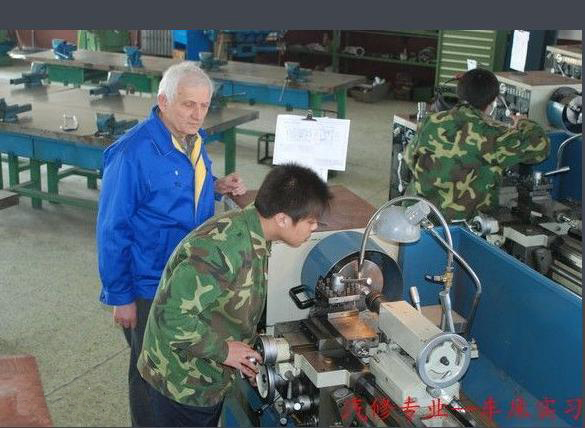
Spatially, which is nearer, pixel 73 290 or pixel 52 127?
pixel 73 290

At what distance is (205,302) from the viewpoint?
161 cm

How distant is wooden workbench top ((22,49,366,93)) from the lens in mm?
5020

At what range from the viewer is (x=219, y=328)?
1.72 meters

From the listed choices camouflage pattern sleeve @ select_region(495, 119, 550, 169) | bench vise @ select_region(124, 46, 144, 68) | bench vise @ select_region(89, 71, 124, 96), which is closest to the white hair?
camouflage pattern sleeve @ select_region(495, 119, 550, 169)

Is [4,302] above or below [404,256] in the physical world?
below

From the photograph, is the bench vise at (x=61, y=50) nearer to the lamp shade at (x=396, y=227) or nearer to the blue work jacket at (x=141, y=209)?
the blue work jacket at (x=141, y=209)

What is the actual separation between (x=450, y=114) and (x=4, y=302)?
200cm

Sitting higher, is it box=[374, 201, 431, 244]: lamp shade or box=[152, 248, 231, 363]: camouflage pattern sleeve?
box=[374, 201, 431, 244]: lamp shade

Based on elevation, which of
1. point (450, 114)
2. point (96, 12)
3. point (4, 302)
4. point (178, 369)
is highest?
point (96, 12)

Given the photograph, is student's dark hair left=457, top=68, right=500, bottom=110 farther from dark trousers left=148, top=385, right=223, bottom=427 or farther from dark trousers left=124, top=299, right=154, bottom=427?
dark trousers left=148, top=385, right=223, bottom=427

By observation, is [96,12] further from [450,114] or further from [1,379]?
[450,114]

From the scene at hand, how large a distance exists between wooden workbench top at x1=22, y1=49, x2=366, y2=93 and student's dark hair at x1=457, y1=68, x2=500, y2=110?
2.19m

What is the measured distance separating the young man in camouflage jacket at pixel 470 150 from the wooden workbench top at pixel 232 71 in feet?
7.09

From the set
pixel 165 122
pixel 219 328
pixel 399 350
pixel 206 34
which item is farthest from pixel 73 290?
pixel 206 34
